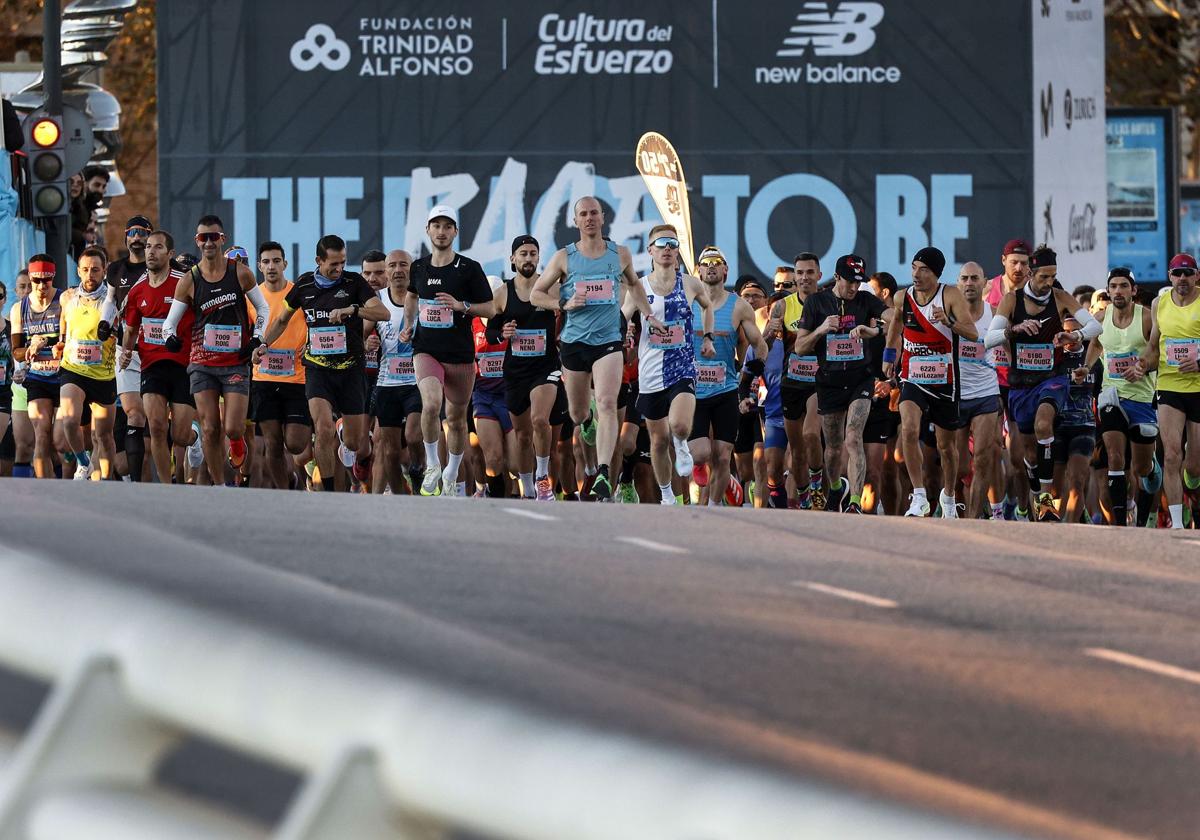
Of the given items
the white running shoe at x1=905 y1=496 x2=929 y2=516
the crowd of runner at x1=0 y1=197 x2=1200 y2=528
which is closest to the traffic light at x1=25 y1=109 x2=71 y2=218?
the crowd of runner at x1=0 y1=197 x2=1200 y2=528

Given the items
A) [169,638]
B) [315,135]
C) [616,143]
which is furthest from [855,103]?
[169,638]

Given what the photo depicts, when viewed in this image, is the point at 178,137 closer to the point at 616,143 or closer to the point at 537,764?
the point at 616,143

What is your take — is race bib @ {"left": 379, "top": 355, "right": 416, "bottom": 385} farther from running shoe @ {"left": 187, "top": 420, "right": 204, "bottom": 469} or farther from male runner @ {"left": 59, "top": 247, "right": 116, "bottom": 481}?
male runner @ {"left": 59, "top": 247, "right": 116, "bottom": 481}

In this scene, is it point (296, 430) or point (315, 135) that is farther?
point (315, 135)

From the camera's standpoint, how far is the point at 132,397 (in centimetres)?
1650

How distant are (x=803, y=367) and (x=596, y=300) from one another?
3.31 m

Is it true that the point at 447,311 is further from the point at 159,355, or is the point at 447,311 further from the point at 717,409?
the point at 717,409

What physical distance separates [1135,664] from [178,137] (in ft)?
76.5

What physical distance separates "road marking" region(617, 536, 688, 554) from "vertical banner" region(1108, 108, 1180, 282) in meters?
27.9

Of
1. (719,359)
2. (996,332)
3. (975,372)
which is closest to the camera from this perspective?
(975,372)

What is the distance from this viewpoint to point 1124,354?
→ 1689 cm

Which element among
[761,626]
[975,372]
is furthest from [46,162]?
[761,626]

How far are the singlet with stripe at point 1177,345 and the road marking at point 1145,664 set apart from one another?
40.3ft

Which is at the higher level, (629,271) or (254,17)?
(254,17)
